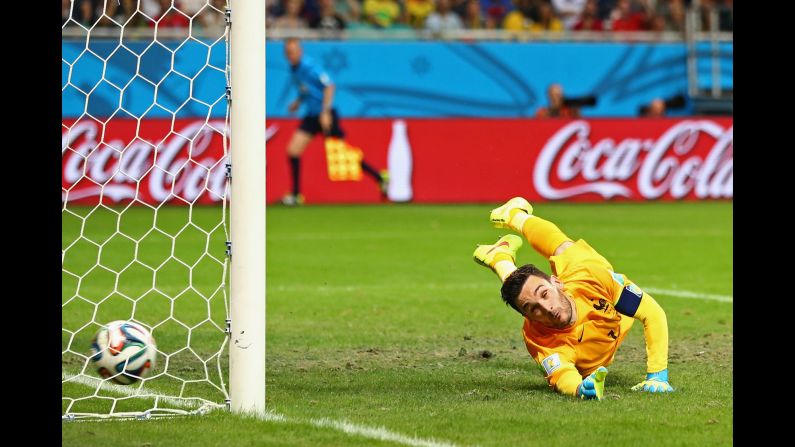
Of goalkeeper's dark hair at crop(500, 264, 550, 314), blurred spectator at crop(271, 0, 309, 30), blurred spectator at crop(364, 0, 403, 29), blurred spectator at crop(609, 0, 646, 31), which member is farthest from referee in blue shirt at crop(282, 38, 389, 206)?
goalkeeper's dark hair at crop(500, 264, 550, 314)

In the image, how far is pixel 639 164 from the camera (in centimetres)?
1897

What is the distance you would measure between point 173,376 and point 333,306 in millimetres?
2843

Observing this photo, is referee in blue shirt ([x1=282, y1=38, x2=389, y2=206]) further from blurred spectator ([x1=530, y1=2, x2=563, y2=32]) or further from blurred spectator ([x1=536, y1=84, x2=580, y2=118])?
blurred spectator ([x1=530, y1=2, x2=563, y2=32])

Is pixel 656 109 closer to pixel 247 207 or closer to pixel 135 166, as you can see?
pixel 135 166

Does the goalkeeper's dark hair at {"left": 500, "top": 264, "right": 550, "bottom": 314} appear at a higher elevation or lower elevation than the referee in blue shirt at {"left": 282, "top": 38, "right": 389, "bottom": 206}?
lower

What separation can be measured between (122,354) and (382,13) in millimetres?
18750

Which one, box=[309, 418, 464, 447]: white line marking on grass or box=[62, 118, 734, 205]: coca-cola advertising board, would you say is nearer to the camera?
box=[309, 418, 464, 447]: white line marking on grass

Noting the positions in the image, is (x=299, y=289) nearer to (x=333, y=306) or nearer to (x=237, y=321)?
(x=333, y=306)

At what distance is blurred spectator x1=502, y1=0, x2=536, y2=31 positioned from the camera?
949 inches

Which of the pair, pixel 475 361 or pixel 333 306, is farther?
pixel 333 306

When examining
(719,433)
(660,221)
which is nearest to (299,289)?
(719,433)

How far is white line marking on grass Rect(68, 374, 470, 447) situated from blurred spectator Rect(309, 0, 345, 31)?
17.2 m
